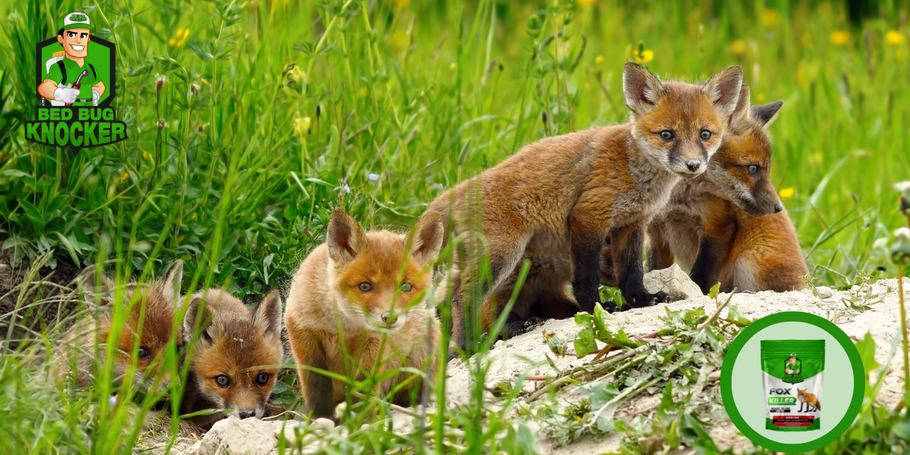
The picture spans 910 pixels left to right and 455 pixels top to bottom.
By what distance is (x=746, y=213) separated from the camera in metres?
5.07

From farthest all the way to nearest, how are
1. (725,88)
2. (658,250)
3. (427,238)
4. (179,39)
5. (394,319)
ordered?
(658,250), (179,39), (725,88), (427,238), (394,319)

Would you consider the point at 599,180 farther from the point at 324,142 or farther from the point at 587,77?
the point at 587,77

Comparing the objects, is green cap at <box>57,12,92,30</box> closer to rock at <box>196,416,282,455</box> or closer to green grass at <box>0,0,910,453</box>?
green grass at <box>0,0,910,453</box>

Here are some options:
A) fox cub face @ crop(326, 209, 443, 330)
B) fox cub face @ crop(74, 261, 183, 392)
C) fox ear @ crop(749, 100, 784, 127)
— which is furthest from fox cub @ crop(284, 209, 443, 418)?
fox ear @ crop(749, 100, 784, 127)

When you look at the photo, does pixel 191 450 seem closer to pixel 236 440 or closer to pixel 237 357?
pixel 236 440

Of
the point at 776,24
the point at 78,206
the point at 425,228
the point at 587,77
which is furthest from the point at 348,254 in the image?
the point at 776,24

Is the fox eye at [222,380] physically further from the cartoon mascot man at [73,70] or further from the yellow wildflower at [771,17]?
the yellow wildflower at [771,17]

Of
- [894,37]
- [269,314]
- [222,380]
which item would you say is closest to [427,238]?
[269,314]

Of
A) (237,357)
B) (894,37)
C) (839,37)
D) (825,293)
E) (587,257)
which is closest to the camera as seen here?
(825,293)

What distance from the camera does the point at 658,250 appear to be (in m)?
5.52

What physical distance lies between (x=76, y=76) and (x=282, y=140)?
1.09 metres

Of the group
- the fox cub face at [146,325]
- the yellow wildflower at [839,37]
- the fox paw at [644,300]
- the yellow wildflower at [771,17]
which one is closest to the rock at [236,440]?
the fox cub face at [146,325]

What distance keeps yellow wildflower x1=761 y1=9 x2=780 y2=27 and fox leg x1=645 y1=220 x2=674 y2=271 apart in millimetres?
6305

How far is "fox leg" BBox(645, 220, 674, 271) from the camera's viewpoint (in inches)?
211
